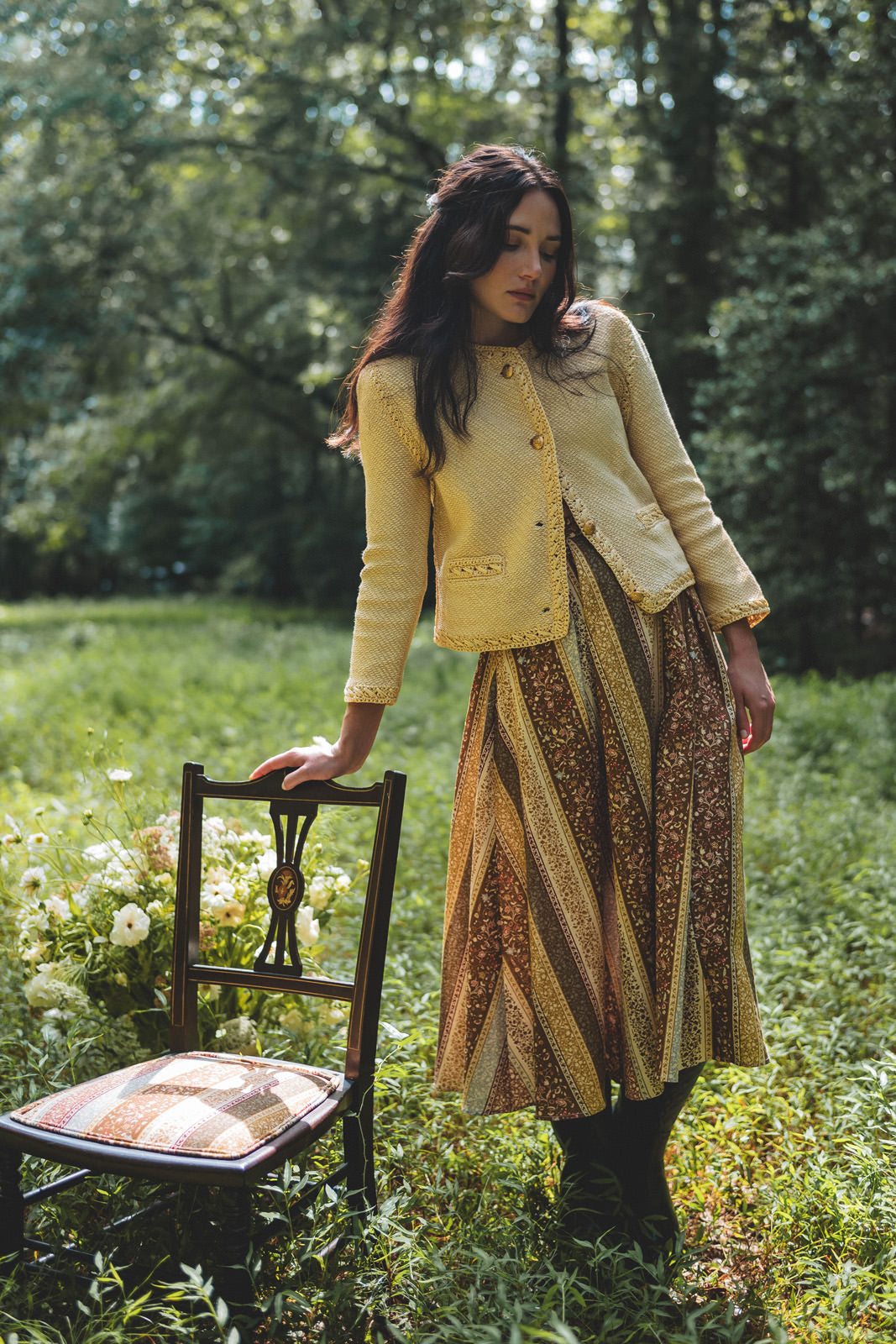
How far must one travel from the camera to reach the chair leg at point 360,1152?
209 cm

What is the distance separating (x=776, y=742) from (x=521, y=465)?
481 centimetres

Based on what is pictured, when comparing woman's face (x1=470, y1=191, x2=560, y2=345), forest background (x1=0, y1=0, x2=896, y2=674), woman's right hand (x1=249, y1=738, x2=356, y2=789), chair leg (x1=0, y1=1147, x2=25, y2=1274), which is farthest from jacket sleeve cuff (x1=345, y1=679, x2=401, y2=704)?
forest background (x1=0, y1=0, x2=896, y2=674)

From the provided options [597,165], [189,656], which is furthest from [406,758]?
[597,165]

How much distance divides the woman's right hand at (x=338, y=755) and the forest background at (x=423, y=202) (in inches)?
295

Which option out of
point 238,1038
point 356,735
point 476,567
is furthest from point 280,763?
point 238,1038

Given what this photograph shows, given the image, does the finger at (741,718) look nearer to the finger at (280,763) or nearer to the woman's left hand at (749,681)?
the woman's left hand at (749,681)

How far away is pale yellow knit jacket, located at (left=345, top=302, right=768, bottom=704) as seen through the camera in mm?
Answer: 2062

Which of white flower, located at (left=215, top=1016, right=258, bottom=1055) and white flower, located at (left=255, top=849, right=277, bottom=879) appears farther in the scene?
white flower, located at (left=255, top=849, right=277, bottom=879)

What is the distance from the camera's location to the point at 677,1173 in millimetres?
2582

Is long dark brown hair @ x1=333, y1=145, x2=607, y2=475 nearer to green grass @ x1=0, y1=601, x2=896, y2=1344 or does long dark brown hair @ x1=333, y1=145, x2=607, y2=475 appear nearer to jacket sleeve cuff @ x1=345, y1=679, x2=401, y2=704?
jacket sleeve cuff @ x1=345, y1=679, x2=401, y2=704

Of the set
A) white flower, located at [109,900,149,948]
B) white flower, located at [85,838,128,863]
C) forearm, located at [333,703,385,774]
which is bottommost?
white flower, located at [109,900,149,948]

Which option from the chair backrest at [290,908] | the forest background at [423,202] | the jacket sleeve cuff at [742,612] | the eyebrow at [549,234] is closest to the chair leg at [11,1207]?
the chair backrest at [290,908]

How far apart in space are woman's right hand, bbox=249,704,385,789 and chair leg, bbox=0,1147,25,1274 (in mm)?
791

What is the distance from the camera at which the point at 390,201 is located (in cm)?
1488
